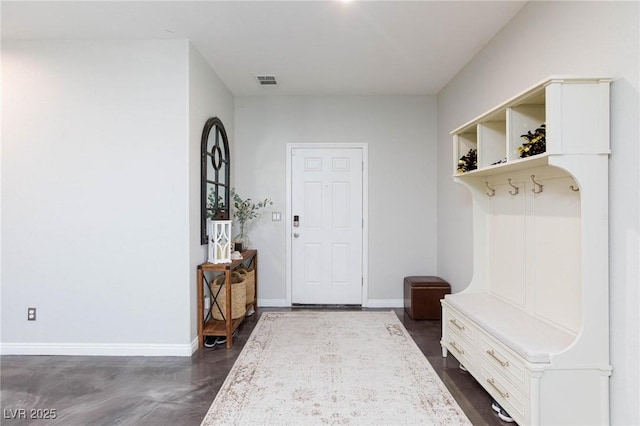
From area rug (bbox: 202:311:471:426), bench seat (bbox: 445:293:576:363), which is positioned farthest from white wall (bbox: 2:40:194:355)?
bench seat (bbox: 445:293:576:363)

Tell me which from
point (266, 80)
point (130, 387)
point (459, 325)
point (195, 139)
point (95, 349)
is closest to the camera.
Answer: point (130, 387)

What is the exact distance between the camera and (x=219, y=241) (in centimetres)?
324

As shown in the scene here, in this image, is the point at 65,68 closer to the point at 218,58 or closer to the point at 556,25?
the point at 218,58

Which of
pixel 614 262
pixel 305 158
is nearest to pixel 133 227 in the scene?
Result: pixel 305 158

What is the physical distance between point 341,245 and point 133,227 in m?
2.37

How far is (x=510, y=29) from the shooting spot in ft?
8.55

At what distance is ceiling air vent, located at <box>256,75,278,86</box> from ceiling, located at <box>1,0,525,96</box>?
0.12m

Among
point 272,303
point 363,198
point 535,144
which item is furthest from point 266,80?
point 535,144

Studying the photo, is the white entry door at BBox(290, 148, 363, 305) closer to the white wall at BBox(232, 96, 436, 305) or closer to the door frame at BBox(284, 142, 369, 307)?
the door frame at BBox(284, 142, 369, 307)

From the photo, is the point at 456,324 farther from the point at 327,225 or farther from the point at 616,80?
the point at 327,225

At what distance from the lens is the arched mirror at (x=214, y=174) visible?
3.21 metres

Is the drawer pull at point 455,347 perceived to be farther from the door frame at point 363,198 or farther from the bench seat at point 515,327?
Answer: the door frame at point 363,198

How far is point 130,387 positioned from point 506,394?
2370 millimetres

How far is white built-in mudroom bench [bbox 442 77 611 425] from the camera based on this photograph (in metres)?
1.65
